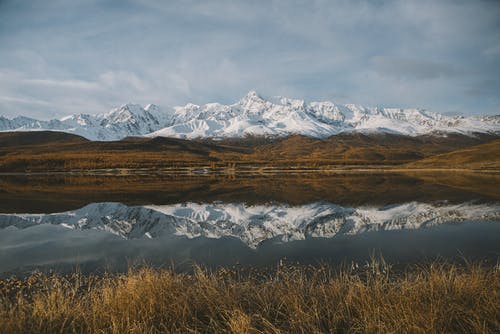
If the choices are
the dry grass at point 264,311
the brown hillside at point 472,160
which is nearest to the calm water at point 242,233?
the dry grass at point 264,311

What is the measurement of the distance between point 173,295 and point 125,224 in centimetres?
1634

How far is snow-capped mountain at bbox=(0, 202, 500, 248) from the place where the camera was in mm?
18719

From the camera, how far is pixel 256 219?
75.5 feet

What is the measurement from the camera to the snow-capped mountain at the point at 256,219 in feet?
61.4

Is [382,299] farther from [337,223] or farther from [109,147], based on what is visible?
[109,147]

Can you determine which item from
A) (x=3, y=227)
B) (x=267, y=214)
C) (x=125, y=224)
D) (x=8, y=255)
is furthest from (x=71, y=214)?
(x=267, y=214)

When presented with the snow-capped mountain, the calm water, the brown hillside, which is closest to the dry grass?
the calm water

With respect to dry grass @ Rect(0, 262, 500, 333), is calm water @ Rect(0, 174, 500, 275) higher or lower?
lower

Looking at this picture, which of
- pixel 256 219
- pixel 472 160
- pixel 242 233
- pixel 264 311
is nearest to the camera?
pixel 264 311

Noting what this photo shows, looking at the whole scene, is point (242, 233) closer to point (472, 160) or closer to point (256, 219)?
point (256, 219)

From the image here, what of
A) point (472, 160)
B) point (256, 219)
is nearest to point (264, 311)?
point (256, 219)

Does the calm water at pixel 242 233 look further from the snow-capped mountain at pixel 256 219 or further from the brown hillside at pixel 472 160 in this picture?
the brown hillside at pixel 472 160

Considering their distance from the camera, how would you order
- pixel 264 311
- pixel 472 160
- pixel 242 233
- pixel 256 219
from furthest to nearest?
pixel 472 160
pixel 256 219
pixel 242 233
pixel 264 311

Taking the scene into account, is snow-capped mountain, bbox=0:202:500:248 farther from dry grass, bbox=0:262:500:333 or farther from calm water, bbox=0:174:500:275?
dry grass, bbox=0:262:500:333
